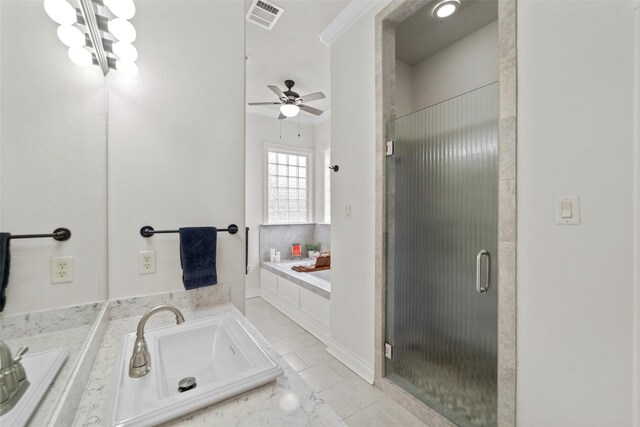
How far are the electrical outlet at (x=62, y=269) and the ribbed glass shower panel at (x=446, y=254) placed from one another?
1741mm

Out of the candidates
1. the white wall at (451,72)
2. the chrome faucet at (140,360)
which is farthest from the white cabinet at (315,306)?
the white wall at (451,72)

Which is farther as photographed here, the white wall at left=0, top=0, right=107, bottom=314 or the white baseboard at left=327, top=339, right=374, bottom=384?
the white baseboard at left=327, top=339, right=374, bottom=384

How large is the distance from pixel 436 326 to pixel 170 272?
156 cm

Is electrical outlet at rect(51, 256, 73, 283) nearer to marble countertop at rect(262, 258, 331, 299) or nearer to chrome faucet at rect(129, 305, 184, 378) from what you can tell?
chrome faucet at rect(129, 305, 184, 378)

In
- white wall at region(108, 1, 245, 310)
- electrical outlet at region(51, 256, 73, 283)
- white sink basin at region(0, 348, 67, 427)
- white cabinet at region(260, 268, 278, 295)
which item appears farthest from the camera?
white cabinet at region(260, 268, 278, 295)

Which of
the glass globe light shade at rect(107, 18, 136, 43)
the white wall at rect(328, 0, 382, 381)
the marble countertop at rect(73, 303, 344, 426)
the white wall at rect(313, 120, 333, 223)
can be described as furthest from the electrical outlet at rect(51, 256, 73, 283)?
the white wall at rect(313, 120, 333, 223)

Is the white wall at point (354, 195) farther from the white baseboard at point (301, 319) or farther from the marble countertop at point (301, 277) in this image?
the marble countertop at point (301, 277)

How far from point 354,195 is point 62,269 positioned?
1799mm

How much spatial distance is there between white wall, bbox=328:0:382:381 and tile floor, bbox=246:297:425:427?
12cm

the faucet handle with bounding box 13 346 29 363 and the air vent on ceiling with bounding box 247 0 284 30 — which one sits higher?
the air vent on ceiling with bounding box 247 0 284 30

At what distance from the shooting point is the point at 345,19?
2.22 m

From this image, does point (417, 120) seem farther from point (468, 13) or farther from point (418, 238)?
point (468, 13)
